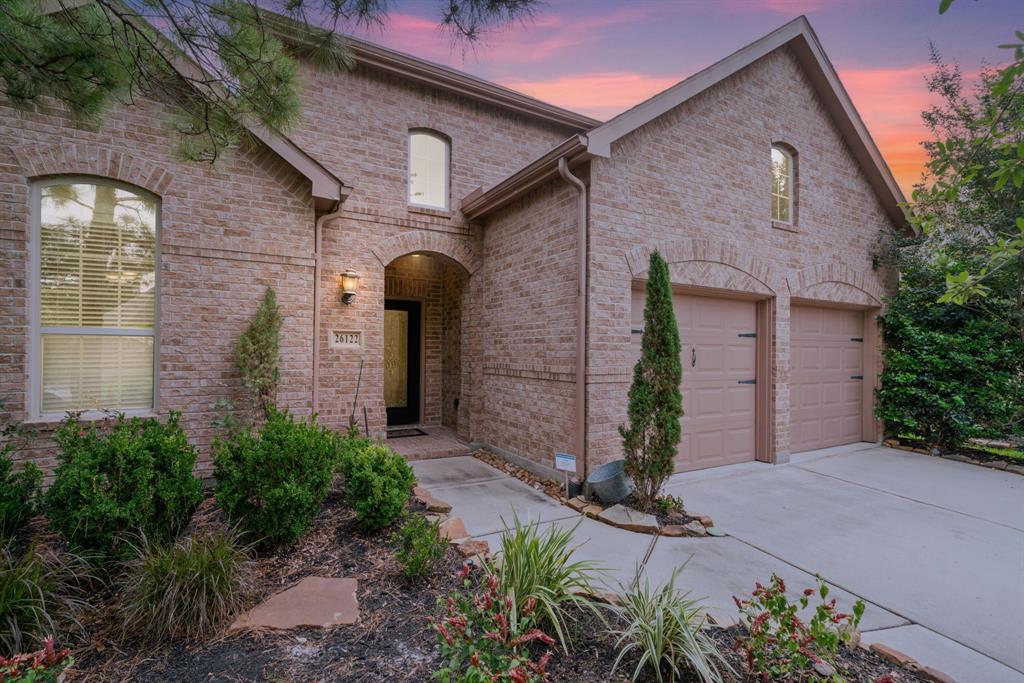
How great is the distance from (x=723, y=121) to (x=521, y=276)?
3.53m

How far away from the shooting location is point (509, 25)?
308 cm

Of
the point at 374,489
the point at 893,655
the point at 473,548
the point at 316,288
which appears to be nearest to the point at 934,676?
the point at 893,655

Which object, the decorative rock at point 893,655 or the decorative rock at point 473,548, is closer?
the decorative rock at point 893,655

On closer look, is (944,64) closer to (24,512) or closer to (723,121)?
(723,121)

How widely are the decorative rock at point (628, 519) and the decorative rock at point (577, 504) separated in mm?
275

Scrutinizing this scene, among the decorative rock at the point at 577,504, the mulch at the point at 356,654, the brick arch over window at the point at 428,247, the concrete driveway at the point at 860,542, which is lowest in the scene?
the concrete driveway at the point at 860,542

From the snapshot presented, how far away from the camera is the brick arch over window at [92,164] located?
187 inches

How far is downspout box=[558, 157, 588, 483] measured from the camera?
5469mm

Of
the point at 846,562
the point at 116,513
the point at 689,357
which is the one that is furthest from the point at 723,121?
the point at 116,513

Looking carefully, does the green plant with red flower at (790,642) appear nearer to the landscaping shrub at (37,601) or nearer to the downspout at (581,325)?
the downspout at (581,325)

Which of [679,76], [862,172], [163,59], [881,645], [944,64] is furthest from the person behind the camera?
[944,64]

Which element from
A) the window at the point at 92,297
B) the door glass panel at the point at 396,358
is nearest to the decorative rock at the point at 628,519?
the window at the point at 92,297

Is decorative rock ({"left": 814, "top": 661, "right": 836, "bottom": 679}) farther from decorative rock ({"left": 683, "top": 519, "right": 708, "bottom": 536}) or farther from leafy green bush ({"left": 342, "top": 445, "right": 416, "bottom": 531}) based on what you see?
leafy green bush ({"left": 342, "top": 445, "right": 416, "bottom": 531})

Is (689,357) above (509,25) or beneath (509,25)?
beneath
